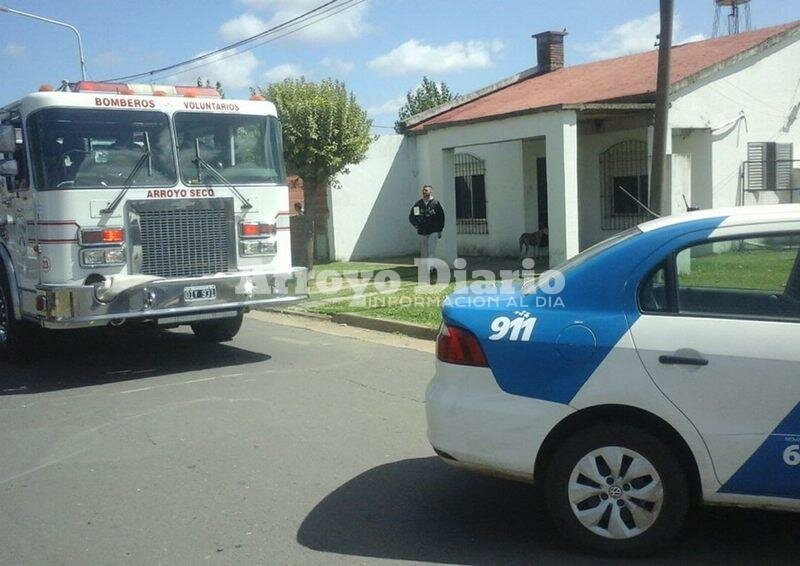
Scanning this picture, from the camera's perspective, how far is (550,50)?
23297 mm

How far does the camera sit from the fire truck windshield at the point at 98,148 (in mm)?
8523

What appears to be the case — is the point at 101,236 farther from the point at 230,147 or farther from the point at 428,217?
the point at 428,217

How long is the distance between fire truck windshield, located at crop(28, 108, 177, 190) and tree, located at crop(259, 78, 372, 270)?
8330 millimetres

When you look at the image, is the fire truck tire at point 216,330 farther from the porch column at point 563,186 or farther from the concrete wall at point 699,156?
the concrete wall at point 699,156

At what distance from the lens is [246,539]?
4.70 meters

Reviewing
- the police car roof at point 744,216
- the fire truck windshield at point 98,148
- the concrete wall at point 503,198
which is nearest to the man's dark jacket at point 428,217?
the concrete wall at point 503,198

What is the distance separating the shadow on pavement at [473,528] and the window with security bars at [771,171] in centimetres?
1462

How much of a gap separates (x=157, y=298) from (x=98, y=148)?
1599 mm

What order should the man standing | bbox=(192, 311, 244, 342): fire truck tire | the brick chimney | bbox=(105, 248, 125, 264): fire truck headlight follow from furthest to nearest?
the brick chimney → the man standing → bbox=(192, 311, 244, 342): fire truck tire → bbox=(105, 248, 125, 264): fire truck headlight

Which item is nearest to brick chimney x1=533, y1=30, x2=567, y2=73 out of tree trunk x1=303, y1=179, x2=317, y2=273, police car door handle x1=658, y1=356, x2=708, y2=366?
tree trunk x1=303, y1=179, x2=317, y2=273

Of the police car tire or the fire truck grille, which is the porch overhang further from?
the police car tire

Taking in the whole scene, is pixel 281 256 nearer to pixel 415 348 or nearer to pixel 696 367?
pixel 415 348

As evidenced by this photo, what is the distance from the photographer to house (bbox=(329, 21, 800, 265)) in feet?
52.6

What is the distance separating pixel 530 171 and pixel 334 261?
513cm
